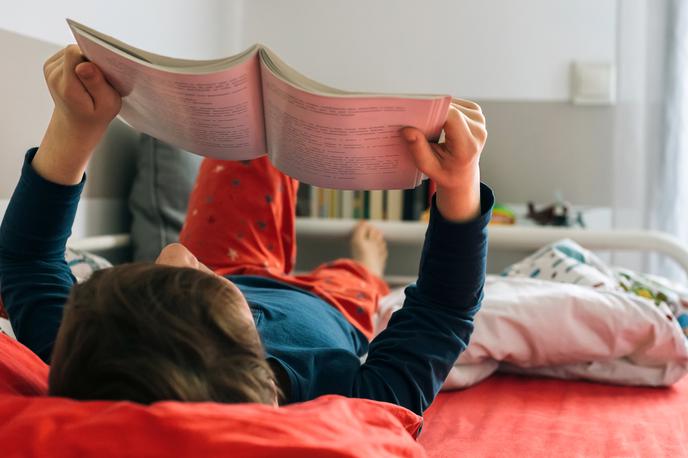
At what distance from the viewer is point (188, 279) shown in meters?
0.58

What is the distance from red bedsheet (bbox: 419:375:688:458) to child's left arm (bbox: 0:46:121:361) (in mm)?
474

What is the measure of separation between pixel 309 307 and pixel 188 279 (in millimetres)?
543

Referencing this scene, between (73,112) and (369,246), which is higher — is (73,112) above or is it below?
above

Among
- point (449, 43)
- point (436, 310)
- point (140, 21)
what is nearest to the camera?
point (436, 310)

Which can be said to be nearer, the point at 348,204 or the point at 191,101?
the point at 191,101

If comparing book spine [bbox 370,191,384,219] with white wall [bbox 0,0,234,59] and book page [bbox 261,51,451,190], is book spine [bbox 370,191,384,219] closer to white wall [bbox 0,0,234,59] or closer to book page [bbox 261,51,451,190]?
white wall [bbox 0,0,234,59]

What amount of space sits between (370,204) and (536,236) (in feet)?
1.72

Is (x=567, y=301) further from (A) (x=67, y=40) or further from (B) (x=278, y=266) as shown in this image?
(A) (x=67, y=40)

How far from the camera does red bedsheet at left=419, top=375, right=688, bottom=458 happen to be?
938 millimetres

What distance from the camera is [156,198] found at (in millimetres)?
1781

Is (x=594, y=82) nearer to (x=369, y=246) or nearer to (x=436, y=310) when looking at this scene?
(x=369, y=246)

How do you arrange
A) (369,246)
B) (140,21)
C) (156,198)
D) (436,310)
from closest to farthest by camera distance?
(436,310), (156,198), (140,21), (369,246)

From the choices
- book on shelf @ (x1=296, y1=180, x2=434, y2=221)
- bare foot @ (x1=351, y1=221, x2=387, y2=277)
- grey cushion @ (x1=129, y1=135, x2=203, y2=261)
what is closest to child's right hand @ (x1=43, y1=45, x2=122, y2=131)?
grey cushion @ (x1=129, y1=135, x2=203, y2=261)

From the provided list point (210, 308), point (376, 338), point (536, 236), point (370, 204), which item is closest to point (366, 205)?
point (370, 204)
